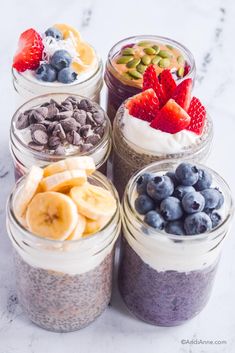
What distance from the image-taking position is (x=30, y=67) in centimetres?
182

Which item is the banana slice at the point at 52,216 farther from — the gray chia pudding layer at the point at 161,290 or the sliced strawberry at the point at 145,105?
the sliced strawberry at the point at 145,105

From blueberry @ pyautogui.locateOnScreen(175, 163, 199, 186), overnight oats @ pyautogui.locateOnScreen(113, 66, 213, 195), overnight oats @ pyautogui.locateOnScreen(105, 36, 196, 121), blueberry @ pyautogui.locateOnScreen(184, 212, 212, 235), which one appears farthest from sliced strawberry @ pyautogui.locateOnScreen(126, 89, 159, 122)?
blueberry @ pyautogui.locateOnScreen(184, 212, 212, 235)

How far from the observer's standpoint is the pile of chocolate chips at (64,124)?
1.64 meters

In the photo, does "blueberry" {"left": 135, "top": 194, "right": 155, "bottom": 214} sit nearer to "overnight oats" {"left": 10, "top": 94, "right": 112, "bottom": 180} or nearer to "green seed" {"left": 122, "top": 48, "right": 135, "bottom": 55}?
"overnight oats" {"left": 10, "top": 94, "right": 112, "bottom": 180}

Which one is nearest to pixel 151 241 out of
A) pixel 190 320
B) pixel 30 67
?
pixel 190 320

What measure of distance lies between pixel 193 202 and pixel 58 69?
53 cm

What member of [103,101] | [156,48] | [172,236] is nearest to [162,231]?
[172,236]

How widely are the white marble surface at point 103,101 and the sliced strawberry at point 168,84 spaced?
35 centimetres

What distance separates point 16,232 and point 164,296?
12.9 inches

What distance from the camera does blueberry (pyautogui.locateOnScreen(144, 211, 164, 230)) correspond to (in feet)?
4.77

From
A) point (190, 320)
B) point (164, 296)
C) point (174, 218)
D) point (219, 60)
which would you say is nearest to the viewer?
point (174, 218)

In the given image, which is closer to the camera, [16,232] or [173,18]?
[16,232]

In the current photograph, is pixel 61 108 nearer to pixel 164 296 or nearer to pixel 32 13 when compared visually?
pixel 164 296

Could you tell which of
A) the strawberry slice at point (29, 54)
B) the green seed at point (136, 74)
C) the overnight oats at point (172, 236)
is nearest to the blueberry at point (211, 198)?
the overnight oats at point (172, 236)
